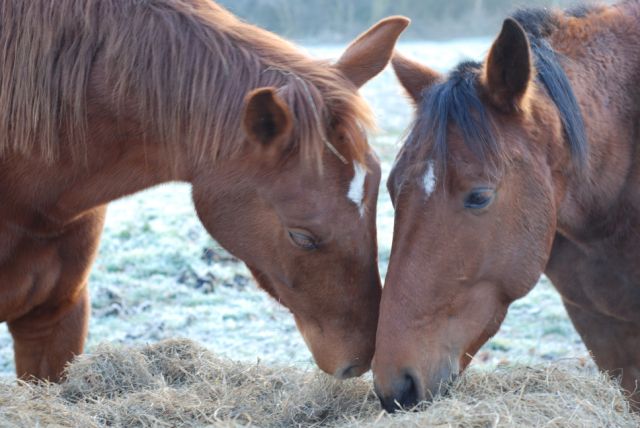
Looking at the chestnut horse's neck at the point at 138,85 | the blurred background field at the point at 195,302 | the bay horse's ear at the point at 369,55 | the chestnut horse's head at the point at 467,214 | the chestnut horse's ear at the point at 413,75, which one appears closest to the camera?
the chestnut horse's head at the point at 467,214

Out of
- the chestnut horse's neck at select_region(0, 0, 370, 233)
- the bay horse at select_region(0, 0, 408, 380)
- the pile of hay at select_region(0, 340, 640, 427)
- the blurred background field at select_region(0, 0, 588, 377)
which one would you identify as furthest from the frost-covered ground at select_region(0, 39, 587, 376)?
the chestnut horse's neck at select_region(0, 0, 370, 233)

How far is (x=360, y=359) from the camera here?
344cm

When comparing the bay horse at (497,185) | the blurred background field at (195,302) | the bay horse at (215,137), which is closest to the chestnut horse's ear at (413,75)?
the bay horse at (497,185)

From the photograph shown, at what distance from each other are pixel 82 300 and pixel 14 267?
644 millimetres

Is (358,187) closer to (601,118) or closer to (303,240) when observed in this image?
(303,240)

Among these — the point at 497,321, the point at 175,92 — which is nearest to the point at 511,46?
the point at 497,321

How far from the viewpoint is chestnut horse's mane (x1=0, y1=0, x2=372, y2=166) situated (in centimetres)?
336

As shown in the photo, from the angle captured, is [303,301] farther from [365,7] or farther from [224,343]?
[365,7]

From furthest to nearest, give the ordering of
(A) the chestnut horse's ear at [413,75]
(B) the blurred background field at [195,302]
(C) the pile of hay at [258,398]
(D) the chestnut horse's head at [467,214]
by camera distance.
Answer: (B) the blurred background field at [195,302], (A) the chestnut horse's ear at [413,75], (D) the chestnut horse's head at [467,214], (C) the pile of hay at [258,398]

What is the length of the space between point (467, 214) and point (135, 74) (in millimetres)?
1419

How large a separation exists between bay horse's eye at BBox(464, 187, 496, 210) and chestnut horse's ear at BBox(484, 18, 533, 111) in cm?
36

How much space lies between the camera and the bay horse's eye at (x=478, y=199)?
326 centimetres

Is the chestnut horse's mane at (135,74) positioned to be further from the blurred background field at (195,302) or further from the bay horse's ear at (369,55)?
the blurred background field at (195,302)

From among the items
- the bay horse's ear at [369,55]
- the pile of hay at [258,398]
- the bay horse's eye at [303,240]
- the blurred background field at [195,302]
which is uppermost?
the bay horse's ear at [369,55]
